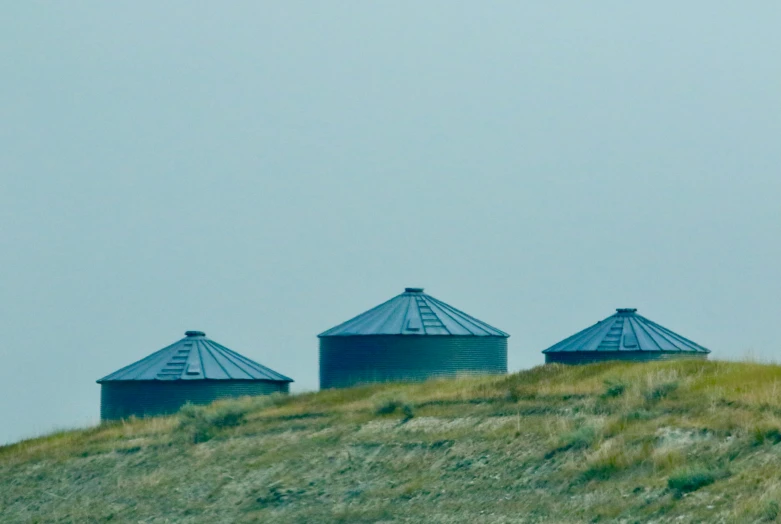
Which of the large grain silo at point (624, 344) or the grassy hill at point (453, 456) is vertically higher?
the large grain silo at point (624, 344)

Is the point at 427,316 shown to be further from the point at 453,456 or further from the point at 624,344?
the point at 453,456

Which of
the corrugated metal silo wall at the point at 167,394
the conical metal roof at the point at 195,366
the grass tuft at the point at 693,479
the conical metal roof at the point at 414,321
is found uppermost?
the conical metal roof at the point at 414,321

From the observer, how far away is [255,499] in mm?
31250

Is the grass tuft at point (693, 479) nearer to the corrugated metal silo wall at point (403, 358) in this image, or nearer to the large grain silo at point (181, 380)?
the corrugated metal silo wall at point (403, 358)

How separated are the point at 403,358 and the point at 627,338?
26.2 feet

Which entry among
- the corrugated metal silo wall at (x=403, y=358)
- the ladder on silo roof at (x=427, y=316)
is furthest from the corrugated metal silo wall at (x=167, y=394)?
the ladder on silo roof at (x=427, y=316)

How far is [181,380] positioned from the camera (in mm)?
47594

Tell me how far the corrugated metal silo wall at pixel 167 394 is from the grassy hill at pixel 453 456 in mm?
3679

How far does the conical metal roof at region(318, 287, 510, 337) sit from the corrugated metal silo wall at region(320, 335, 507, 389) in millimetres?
244

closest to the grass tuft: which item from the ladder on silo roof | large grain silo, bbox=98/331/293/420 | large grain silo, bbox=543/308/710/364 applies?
the ladder on silo roof

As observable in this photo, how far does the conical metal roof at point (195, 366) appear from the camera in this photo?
157 ft

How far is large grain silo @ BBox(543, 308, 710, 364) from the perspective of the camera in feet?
156

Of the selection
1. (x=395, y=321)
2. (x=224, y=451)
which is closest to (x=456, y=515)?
(x=224, y=451)

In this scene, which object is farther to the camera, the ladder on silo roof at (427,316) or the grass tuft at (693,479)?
the ladder on silo roof at (427,316)
